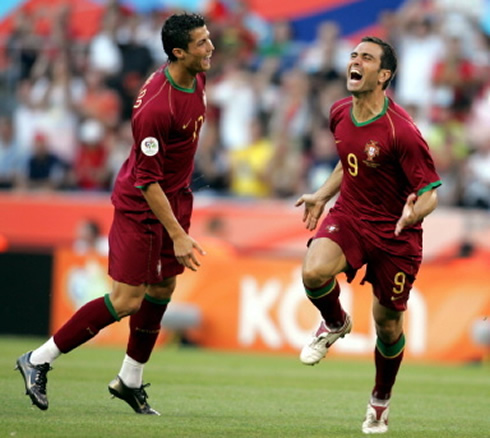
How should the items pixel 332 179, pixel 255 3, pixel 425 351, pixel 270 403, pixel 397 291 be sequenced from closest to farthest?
1. pixel 397 291
2. pixel 332 179
3. pixel 270 403
4. pixel 425 351
5. pixel 255 3

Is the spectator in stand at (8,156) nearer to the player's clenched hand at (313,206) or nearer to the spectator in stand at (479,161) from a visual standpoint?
the spectator in stand at (479,161)

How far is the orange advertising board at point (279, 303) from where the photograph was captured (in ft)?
48.8

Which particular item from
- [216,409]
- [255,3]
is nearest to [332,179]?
[216,409]

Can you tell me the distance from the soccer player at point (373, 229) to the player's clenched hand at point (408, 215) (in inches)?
7.6

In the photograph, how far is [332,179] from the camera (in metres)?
8.23

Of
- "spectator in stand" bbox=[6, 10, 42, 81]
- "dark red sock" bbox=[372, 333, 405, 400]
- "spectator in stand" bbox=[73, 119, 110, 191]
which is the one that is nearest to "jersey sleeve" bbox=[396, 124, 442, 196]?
"dark red sock" bbox=[372, 333, 405, 400]

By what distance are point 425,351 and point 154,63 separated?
6.17 meters

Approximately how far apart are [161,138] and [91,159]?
9.79 metres

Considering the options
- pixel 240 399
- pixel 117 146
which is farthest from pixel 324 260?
pixel 117 146

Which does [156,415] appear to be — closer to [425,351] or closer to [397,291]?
[397,291]

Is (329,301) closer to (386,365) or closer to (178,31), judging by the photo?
(386,365)

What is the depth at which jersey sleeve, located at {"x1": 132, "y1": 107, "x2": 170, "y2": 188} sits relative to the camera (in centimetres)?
773

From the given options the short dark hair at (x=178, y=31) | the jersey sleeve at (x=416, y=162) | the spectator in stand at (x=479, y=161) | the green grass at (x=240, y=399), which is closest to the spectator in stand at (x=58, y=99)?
the green grass at (x=240, y=399)

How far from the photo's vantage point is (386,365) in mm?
7844
